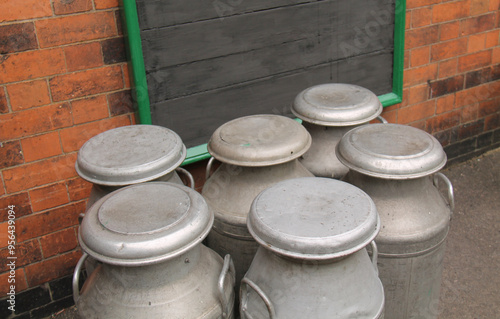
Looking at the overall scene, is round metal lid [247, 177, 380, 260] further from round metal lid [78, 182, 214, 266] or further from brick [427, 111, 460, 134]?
brick [427, 111, 460, 134]

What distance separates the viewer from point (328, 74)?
10.9ft

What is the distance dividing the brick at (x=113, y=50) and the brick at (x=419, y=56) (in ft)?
6.82

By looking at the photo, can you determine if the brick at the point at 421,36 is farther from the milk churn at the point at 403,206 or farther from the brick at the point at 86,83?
the brick at the point at 86,83

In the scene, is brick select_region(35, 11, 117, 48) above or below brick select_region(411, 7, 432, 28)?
above

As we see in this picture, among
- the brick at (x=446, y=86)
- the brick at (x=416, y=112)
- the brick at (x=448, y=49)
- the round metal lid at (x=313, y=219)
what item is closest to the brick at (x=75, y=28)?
the round metal lid at (x=313, y=219)

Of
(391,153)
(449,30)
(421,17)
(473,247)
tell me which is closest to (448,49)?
(449,30)

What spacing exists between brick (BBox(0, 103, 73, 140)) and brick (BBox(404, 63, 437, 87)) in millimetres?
2364

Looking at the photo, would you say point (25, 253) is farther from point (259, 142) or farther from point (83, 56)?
point (259, 142)

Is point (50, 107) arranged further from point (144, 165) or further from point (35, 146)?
point (144, 165)

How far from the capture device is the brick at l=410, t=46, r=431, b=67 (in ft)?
12.1

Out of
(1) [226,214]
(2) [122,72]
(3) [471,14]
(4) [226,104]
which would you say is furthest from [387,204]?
(3) [471,14]

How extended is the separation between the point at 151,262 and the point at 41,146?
132 cm

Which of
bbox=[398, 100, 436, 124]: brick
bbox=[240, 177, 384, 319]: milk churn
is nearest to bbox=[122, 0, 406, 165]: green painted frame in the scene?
bbox=[240, 177, 384, 319]: milk churn

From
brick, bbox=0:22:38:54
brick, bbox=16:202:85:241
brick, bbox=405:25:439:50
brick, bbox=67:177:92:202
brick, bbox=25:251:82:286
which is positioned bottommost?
brick, bbox=25:251:82:286
